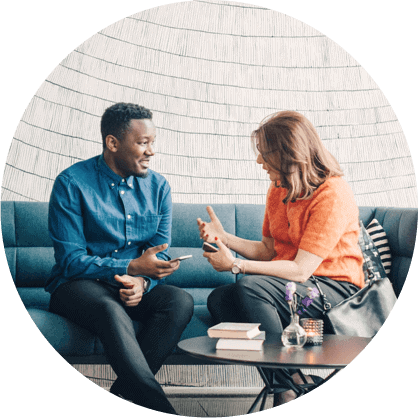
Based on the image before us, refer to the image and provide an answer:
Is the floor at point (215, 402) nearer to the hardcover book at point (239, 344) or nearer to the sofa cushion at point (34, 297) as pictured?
the hardcover book at point (239, 344)

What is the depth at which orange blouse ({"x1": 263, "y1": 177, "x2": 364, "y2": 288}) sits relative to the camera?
2.24 metres

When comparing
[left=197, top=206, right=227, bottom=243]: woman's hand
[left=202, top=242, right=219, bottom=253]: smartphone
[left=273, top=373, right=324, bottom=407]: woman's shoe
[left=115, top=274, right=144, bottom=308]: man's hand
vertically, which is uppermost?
[left=197, top=206, right=227, bottom=243]: woman's hand

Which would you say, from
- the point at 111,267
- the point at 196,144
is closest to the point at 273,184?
the point at 196,144

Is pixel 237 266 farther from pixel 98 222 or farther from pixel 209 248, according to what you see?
pixel 98 222

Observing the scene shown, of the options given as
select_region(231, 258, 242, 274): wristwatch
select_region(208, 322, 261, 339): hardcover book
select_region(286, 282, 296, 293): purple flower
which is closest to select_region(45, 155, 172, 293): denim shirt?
select_region(231, 258, 242, 274): wristwatch

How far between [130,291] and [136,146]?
62cm

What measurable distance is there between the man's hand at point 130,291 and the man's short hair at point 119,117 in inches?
23.0

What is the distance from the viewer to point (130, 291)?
7.52 ft

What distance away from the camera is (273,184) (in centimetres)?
241

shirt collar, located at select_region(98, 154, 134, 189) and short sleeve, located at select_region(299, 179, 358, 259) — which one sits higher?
shirt collar, located at select_region(98, 154, 134, 189)

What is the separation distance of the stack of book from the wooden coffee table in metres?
0.02

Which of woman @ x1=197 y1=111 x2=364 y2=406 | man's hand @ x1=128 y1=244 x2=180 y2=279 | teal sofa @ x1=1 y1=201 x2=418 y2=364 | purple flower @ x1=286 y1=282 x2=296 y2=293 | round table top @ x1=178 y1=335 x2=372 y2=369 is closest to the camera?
round table top @ x1=178 y1=335 x2=372 y2=369

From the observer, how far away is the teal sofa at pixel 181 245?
97.0 inches

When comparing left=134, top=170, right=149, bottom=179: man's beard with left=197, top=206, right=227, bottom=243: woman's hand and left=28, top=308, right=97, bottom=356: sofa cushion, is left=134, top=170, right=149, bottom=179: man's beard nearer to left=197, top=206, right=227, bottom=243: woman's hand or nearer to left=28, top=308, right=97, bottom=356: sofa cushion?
left=197, top=206, right=227, bottom=243: woman's hand
